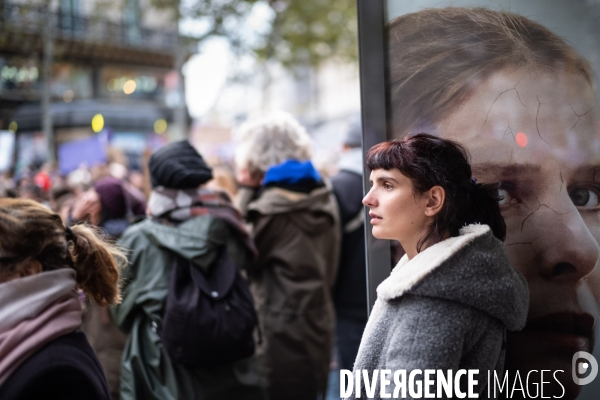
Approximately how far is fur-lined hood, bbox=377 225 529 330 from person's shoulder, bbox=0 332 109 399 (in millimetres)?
951

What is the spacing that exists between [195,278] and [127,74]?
24174 mm

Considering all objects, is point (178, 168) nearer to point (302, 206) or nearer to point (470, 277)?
point (302, 206)

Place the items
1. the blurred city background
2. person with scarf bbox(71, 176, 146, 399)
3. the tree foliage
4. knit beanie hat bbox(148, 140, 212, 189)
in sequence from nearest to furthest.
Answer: knit beanie hat bbox(148, 140, 212, 189) < person with scarf bbox(71, 176, 146, 399) < the blurred city background < the tree foliage

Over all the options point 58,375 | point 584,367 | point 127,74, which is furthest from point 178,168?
point 127,74

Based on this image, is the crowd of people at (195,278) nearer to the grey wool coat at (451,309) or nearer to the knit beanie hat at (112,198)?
the knit beanie hat at (112,198)

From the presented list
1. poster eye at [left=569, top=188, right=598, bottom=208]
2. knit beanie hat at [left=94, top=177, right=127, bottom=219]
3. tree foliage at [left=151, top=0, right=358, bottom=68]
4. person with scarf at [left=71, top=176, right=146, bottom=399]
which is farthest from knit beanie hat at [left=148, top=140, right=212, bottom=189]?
tree foliage at [left=151, top=0, right=358, bottom=68]

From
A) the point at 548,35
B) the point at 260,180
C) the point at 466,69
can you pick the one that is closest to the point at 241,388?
the point at 260,180

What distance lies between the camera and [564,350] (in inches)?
77.7

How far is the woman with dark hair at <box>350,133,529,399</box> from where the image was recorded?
63.1 inches

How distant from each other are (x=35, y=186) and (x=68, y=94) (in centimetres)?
1866

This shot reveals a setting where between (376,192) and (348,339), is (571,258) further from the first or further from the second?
(348,339)

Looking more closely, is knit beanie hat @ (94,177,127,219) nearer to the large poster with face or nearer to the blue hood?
the blue hood

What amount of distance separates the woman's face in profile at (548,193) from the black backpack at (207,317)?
4.90ft

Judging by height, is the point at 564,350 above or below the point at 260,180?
below
